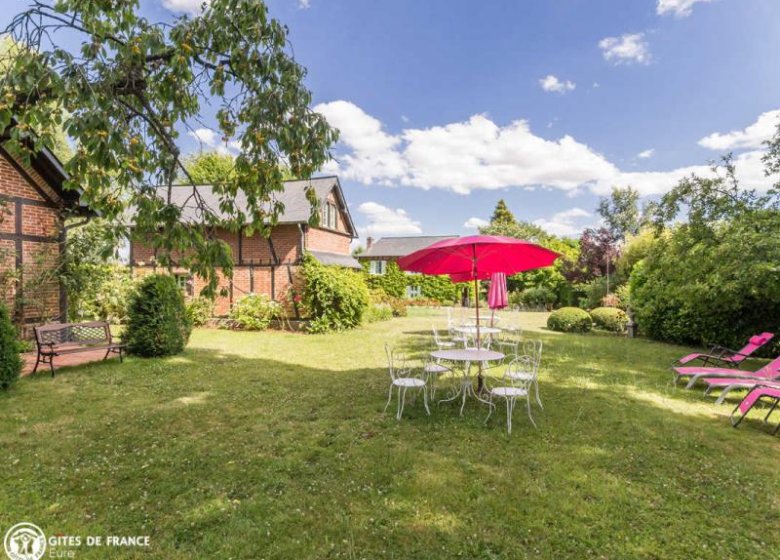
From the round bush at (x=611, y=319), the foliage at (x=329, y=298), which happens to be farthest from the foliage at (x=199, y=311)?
the round bush at (x=611, y=319)

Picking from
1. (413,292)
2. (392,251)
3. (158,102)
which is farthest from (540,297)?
(158,102)

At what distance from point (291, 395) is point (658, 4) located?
11.7 m

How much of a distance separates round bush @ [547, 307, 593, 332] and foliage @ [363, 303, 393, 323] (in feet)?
24.3

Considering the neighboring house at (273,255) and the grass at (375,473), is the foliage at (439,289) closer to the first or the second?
the neighboring house at (273,255)

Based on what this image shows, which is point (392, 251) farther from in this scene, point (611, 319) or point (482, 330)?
point (482, 330)

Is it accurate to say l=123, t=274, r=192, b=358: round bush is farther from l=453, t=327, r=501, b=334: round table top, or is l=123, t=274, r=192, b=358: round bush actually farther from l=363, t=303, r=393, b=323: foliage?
l=363, t=303, r=393, b=323: foliage

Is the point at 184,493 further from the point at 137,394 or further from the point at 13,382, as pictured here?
the point at 13,382

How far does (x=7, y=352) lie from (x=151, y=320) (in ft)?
9.93

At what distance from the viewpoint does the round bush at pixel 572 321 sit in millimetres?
15414

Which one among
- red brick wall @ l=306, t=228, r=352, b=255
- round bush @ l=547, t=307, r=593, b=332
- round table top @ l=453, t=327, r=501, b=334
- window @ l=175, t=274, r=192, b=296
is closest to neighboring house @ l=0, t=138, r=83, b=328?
window @ l=175, t=274, r=192, b=296

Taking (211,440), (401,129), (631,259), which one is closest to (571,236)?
(631,259)

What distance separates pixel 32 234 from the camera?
969 centimetres

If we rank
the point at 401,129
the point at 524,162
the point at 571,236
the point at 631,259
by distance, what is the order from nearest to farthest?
the point at 631,259 → the point at 401,129 → the point at 571,236 → the point at 524,162

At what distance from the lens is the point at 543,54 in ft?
39.3
